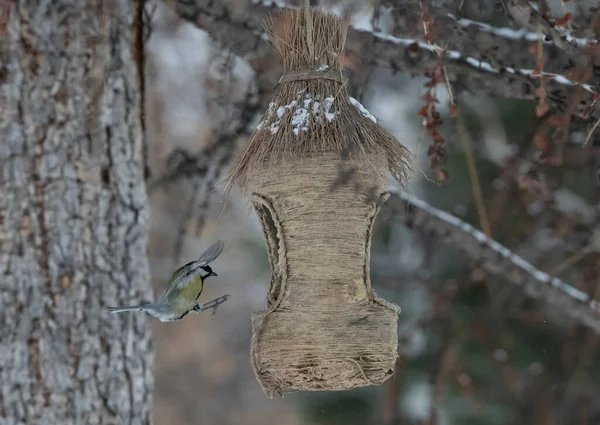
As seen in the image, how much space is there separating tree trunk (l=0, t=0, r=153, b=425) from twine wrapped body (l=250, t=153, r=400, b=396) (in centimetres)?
131

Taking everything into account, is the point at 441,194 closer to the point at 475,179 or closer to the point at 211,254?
the point at 475,179

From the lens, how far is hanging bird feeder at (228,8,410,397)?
92.3 inches

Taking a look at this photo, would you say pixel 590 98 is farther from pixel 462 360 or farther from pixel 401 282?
pixel 462 360

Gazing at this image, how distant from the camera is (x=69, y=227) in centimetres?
354

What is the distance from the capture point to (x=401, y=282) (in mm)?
6535

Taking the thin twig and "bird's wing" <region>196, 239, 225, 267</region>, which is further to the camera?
the thin twig

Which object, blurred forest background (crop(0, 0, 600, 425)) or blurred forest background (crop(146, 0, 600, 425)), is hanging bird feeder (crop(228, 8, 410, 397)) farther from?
blurred forest background (crop(146, 0, 600, 425))

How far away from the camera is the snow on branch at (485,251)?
4004 millimetres

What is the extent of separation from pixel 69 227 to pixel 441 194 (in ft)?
15.3

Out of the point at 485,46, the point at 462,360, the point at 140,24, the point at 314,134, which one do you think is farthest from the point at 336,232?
the point at 462,360

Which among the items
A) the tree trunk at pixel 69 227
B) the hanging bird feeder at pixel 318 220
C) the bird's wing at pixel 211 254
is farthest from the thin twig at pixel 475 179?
the tree trunk at pixel 69 227

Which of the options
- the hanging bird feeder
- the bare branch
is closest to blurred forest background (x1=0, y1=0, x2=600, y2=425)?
the bare branch

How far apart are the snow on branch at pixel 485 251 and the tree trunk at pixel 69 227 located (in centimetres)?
117

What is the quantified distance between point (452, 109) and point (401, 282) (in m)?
4.23
